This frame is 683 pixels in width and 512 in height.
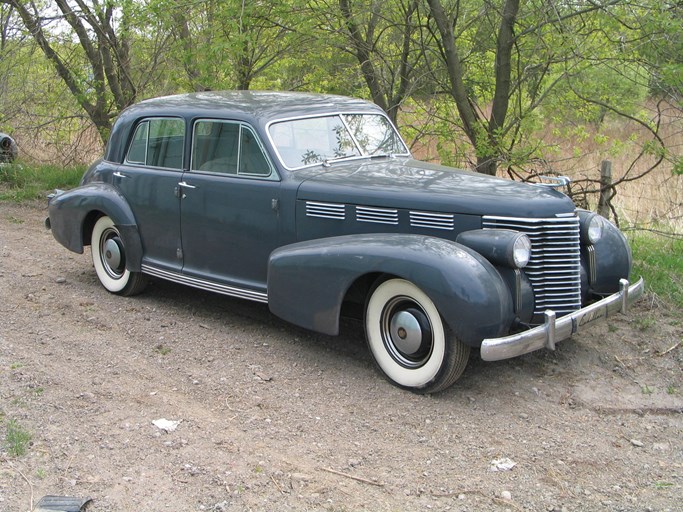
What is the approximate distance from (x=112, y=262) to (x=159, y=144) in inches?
46.0

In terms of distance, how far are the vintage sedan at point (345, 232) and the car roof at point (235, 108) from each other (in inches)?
0.7

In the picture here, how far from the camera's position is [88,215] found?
A: 6.67 metres

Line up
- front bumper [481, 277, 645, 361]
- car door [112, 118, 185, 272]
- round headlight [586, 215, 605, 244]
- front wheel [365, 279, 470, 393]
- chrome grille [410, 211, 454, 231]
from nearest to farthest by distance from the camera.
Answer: front bumper [481, 277, 645, 361] < front wheel [365, 279, 470, 393] < chrome grille [410, 211, 454, 231] < round headlight [586, 215, 605, 244] < car door [112, 118, 185, 272]

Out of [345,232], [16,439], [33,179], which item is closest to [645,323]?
[345,232]

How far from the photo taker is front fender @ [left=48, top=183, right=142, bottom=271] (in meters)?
6.28

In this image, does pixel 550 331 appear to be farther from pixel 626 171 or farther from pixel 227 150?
pixel 626 171

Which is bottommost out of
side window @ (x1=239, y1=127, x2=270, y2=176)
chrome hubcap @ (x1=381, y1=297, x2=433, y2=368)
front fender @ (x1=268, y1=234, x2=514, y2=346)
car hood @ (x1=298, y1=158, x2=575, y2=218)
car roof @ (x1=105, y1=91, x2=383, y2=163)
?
chrome hubcap @ (x1=381, y1=297, x2=433, y2=368)

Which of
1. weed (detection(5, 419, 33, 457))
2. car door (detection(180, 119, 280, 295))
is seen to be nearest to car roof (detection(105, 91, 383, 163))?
car door (detection(180, 119, 280, 295))

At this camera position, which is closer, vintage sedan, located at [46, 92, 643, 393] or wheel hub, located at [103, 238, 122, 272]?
vintage sedan, located at [46, 92, 643, 393]

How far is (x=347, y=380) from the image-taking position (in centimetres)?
482

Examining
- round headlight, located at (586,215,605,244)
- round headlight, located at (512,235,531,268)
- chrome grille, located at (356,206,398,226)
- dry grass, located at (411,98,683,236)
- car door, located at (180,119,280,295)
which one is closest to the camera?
round headlight, located at (512,235,531,268)

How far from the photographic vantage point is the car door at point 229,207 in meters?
5.39

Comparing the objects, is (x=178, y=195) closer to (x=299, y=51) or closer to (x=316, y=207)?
(x=316, y=207)

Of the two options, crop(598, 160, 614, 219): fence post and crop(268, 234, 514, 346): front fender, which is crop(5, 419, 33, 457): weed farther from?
crop(598, 160, 614, 219): fence post
